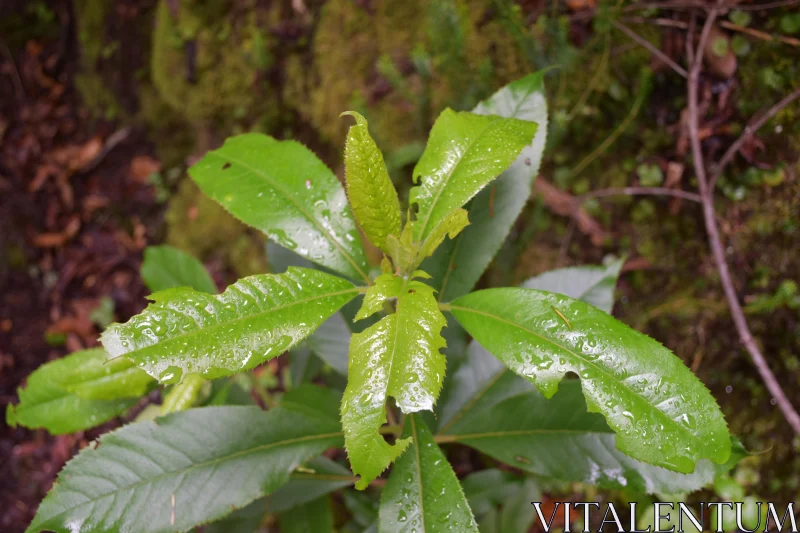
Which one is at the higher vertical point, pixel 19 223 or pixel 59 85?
pixel 59 85

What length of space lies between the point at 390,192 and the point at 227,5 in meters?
2.08

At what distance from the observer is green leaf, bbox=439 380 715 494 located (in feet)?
3.64

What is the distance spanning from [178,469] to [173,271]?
68cm

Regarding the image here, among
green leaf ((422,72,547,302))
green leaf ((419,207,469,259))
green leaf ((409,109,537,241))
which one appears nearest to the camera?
green leaf ((419,207,469,259))

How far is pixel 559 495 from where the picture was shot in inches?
73.7

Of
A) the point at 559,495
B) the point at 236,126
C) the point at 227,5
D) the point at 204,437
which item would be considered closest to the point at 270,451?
the point at 204,437

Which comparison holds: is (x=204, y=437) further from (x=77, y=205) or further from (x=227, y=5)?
(x=77, y=205)

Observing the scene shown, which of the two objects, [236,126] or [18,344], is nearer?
[236,126]

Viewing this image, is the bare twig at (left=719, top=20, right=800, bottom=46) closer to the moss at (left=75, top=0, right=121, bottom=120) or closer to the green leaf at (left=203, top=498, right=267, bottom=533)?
the green leaf at (left=203, top=498, right=267, bottom=533)

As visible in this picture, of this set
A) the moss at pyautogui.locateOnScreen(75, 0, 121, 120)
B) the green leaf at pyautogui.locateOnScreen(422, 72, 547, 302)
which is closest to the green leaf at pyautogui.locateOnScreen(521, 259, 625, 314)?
the green leaf at pyautogui.locateOnScreen(422, 72, 547, 302)

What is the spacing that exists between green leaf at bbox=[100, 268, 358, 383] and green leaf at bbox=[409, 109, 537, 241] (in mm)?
330

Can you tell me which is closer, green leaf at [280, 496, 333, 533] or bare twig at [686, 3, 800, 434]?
green leaf at [280, 496, 333, 533]

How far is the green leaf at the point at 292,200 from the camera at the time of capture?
1111mm

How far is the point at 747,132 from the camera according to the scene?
175 cm
